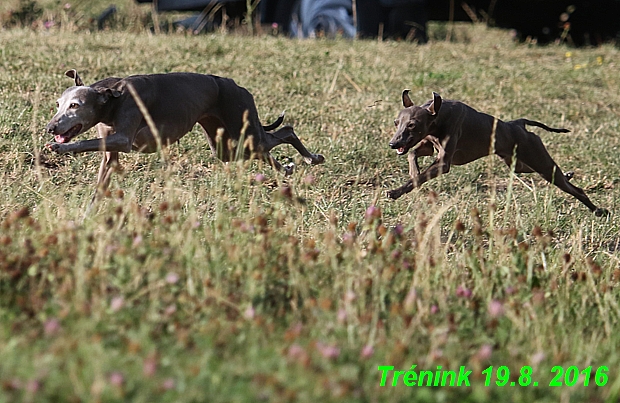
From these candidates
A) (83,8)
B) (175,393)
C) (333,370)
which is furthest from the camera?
(83,8)

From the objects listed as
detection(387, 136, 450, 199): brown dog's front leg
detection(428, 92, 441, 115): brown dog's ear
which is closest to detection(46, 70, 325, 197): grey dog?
detection(387, 136, 450, 199): brown dog's front leg

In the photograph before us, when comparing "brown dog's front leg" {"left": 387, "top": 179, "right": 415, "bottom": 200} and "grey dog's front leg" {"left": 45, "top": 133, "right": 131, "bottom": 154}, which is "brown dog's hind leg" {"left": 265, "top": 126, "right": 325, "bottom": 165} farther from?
"grey dog's front leg" {"left": 45, "top": 133, "right": 131, "bottom": 154}

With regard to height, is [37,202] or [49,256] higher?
[49,256]

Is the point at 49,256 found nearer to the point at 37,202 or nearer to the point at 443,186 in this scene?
the point at 37,202

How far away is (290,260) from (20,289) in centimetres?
102

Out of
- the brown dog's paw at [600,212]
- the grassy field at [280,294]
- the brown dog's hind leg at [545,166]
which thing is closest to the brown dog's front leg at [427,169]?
the grassy field at [280,294]

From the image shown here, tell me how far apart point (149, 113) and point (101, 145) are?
0.48 meters

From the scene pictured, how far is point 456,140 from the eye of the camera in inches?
213

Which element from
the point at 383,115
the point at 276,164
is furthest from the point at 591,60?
the point at 276,164

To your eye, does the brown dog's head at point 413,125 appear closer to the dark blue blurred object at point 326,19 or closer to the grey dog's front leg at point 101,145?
the grey dog's front leg at point 101,145

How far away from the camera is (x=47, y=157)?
20.3ft

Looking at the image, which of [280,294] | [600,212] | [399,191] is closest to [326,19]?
[600,212]

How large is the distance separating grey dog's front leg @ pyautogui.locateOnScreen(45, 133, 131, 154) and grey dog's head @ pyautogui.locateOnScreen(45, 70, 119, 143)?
0.31 feet

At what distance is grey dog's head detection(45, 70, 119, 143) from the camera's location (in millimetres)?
4637
